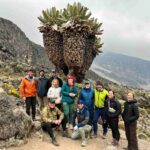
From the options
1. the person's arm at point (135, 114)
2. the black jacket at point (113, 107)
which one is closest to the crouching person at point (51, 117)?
the black jacket at point (113, 107)

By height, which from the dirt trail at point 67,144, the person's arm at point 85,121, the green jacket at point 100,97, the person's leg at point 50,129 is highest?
the green jacket at point 100,97

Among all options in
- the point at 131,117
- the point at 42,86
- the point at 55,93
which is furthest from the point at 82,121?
the point at 42,86

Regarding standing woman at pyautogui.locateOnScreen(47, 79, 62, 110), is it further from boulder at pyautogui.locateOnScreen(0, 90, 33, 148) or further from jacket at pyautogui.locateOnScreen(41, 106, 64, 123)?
boulder at pyautogui.locateOnScreen(0, 90, 33, 148)

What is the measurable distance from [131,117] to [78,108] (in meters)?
1.98

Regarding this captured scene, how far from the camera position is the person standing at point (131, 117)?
14.7 metres

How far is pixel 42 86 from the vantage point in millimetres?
15922

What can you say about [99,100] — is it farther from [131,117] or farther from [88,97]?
[131,117]

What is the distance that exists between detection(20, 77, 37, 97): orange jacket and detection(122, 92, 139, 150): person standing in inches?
144

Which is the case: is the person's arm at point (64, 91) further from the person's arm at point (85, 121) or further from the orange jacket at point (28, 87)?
the orange jacket at point (28, 87)

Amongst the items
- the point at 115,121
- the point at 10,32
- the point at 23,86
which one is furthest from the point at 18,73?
the point at 10,32

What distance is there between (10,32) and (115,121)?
36204mm

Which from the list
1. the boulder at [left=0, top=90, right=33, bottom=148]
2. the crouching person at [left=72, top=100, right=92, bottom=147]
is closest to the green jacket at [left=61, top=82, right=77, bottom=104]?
the crouching person at [left=72, top=100, right=92, bottom=147]

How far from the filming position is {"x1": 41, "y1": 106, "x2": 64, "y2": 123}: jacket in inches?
595

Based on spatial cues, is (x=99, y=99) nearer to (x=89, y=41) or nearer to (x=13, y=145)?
(x=13, y=145)
